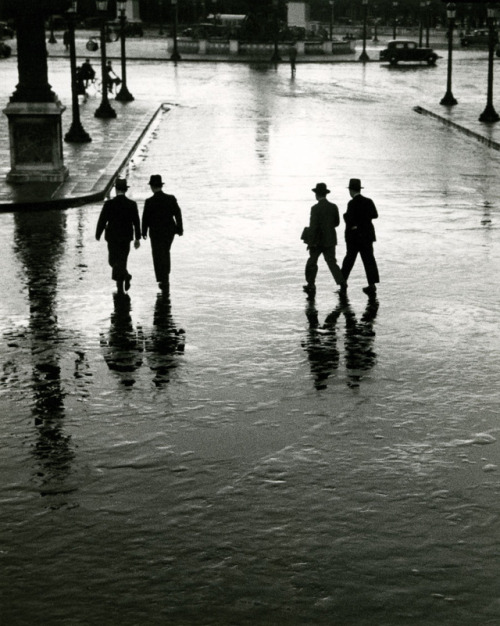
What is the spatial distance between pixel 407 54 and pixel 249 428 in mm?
63747

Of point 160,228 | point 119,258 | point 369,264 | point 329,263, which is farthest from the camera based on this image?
point 329,263

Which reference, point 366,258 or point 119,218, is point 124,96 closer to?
point 119,218

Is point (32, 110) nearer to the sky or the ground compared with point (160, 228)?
nearer to the sky

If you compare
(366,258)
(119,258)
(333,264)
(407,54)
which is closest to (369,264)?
(366,258)

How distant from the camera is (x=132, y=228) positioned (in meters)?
15.0

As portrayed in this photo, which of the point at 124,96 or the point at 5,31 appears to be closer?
the point at 124,96

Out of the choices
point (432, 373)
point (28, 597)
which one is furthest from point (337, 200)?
point (28, 597)

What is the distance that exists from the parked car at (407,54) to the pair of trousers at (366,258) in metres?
57.3

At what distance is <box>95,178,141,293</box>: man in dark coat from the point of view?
14.8 m

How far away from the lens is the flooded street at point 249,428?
7207mm

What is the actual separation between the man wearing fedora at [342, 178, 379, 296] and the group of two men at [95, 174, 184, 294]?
197cm

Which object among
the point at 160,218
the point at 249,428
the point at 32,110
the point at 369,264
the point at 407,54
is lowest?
the point at 249,428

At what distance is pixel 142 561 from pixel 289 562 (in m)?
0.85

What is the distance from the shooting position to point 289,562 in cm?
749
